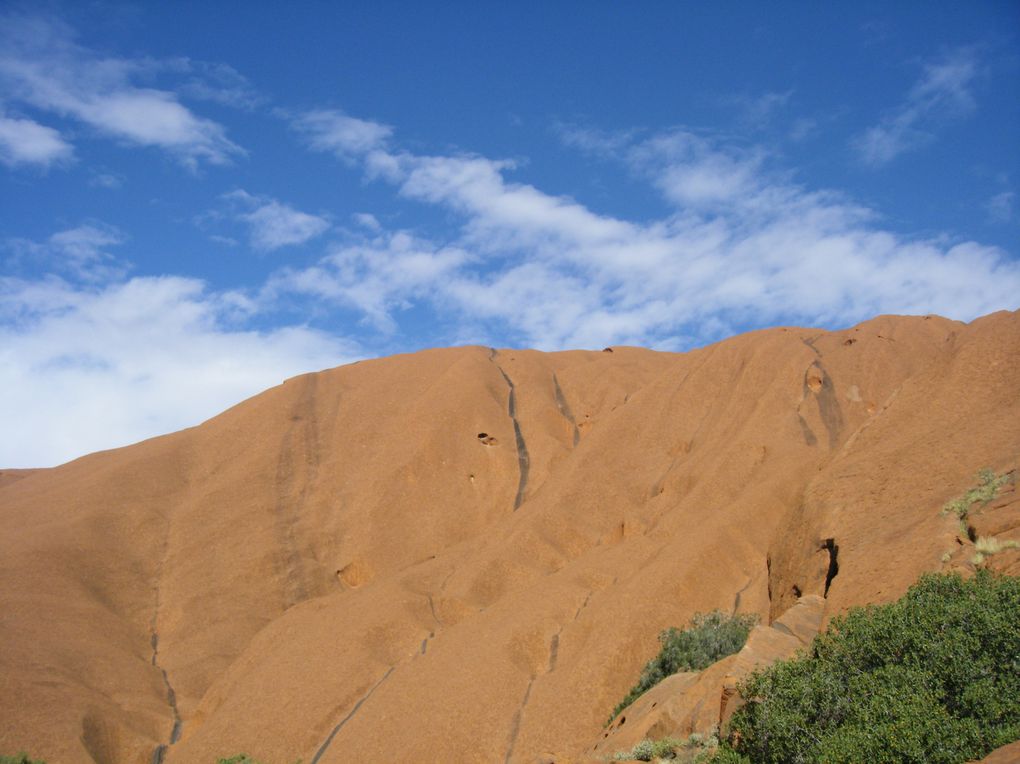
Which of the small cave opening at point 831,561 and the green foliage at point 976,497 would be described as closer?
the green foliage at point 976,497

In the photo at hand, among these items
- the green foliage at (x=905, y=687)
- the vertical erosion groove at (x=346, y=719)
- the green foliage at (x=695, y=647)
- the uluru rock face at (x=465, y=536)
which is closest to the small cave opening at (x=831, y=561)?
the uluru rock face at (x=465, y=536)

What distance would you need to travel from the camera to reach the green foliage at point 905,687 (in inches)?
A: 428

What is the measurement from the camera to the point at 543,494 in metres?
52.5

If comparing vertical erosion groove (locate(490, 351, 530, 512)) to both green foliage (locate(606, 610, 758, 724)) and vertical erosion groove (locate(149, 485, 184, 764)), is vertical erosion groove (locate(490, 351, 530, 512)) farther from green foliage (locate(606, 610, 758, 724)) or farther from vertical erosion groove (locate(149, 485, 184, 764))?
green foliage (locate(606, 610, 758, 724))

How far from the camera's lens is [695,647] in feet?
95.5

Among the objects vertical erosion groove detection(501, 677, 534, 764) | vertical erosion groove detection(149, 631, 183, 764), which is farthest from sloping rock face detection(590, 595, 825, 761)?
vertical erosion groove detection(149, 631, 183, 764)

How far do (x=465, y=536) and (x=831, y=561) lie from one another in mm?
36732

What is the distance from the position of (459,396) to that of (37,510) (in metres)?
27.8

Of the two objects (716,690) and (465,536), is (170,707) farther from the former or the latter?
(716,690)

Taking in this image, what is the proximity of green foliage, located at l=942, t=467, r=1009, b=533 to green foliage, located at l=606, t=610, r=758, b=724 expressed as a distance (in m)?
12.0

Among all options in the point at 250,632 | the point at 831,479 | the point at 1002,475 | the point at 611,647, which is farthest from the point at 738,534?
the point at 250,632

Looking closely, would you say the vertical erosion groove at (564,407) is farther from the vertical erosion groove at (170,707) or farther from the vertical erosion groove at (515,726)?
the vertical erosion groove at (170,707)

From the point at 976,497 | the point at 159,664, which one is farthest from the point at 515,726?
the point at 159,664

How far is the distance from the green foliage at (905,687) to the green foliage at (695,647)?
14.1 metres
